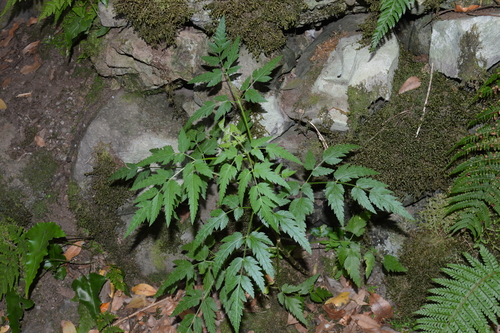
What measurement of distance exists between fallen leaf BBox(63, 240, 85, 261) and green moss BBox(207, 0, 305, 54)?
266 centimetres

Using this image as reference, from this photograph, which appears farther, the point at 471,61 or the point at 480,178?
the point at 471,61

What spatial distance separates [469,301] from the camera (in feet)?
8.77

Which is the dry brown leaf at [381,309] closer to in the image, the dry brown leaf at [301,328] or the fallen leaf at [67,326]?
the dry brown leaf at [301,328]

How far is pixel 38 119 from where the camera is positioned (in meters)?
→ 4.11

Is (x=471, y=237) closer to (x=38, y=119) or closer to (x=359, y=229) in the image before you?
(x=359, y=229)

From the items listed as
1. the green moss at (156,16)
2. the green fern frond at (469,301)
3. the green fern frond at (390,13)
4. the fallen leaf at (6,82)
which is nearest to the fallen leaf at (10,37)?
the fallen leaf at (6,82)

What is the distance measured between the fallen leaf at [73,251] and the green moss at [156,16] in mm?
2227

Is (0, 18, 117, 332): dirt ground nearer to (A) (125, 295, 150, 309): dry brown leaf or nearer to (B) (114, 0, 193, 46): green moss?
(A) (125, 295, 150, 309): dry brown leaf

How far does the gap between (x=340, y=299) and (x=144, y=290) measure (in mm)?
1993

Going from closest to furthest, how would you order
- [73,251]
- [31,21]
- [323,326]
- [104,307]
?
[323,326] < [104,307] < [73,251] < [31,21]

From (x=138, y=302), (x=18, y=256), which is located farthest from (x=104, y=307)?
(x=18, y=256)

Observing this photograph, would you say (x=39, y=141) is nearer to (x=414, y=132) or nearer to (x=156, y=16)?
(x=156, y=16)

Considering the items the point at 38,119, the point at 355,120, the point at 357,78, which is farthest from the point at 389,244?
the point at 38,119

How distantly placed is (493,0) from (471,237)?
1.98 metres
